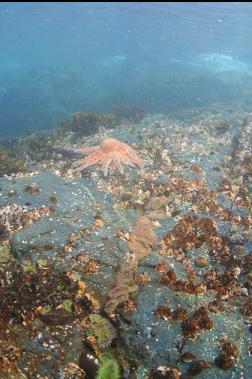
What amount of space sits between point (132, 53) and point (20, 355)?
8710 centimetres

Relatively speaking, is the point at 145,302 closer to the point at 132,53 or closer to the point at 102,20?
the point at 102,20

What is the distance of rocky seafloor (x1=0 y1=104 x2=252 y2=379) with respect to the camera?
5.18 metres

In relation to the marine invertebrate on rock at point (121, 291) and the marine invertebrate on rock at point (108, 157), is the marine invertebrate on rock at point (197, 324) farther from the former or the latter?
the marine invertebrate on rock at point (108, 157)

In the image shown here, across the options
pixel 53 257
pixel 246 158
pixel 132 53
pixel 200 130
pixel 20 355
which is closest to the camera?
pixel 20 355

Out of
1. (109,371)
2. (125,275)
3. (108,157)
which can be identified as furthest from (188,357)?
(108,157)

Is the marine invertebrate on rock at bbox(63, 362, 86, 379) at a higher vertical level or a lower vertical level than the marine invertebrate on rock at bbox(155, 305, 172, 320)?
lower

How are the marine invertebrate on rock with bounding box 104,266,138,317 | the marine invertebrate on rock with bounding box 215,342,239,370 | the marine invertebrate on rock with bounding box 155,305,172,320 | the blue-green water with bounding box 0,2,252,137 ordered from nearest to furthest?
the marine invertebrate on rock with bounding box 215,342,239,370
the marine invertebrate on rock with bounding box 155,305,172,320
the marine invertebrate on rock with bounding box 104,266,138,317
the blue-green water with bounding box 0,2,252,137

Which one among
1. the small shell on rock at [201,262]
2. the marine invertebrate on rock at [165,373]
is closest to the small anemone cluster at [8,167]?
the small shell on rock at [201,262]

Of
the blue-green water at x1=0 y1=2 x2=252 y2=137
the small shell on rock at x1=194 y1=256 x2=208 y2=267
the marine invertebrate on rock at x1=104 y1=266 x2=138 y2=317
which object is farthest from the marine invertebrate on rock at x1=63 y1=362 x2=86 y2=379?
the blue-green water at x1=0 y1=2 x2=252 y2=137

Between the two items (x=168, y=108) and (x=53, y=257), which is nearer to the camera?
(x=53, y=257)

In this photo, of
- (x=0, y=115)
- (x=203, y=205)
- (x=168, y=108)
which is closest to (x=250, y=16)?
(x=168, y=108)

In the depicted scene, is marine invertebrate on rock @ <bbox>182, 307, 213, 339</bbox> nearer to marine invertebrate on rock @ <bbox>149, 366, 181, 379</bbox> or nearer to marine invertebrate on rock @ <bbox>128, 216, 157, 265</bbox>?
marine invertebrate on rock @ <bbox>149, 366, 181, 379</bbox>

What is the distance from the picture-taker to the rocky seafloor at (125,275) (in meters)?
5.18

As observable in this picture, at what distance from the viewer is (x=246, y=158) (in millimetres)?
12070
